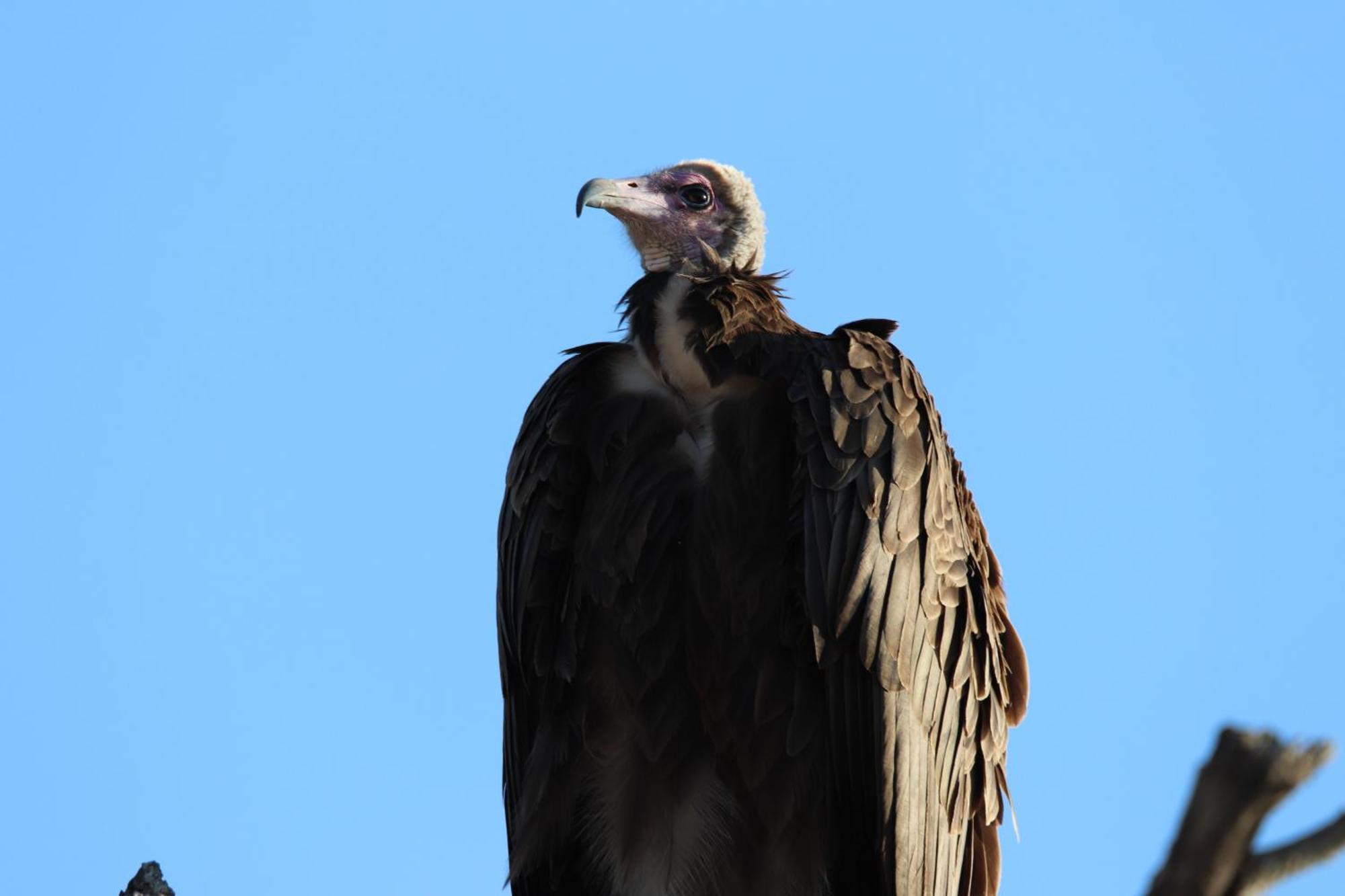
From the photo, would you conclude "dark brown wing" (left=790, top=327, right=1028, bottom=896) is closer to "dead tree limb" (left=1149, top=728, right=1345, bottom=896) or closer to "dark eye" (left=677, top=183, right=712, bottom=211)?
"dark eye" (left=677, top=183, right=712, bottom=211)

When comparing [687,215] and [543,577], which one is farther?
[687,215]

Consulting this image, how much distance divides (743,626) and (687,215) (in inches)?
86.0

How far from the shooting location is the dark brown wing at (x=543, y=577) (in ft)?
21.0

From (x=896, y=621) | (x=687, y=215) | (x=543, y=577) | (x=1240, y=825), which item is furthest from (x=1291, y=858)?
(x=687, y=215)

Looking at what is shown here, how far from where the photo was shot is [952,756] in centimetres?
642

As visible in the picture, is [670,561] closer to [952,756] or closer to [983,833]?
[952,756]

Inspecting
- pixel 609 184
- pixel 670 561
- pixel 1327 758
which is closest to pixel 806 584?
pixel 670 561

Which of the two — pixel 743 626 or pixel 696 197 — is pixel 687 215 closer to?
pixel 696 197

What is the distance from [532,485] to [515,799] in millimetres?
1283

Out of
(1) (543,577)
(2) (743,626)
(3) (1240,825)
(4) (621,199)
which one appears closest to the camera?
(3) (1240,825)

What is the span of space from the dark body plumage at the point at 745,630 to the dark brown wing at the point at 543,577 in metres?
0.01

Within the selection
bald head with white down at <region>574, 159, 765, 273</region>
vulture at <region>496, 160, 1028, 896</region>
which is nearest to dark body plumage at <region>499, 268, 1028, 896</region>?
vulture at <region>496, 160, 1028, 896</region>

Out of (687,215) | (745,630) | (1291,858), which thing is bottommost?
(1291,858)

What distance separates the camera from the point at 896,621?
20.1 feet
